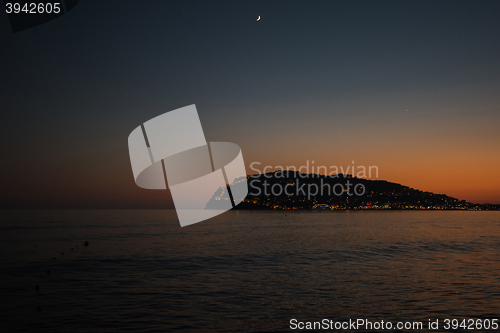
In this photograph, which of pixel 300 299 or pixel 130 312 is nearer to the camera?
pixel 130 312

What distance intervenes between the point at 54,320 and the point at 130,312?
9.28 ft

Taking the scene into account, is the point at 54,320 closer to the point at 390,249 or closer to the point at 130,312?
the point at 130,312

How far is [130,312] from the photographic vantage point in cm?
1457

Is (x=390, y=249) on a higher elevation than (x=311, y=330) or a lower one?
lower

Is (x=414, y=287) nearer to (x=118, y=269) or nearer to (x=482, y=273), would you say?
(x=482, y=273)

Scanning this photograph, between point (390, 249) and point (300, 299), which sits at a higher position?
point (300, 299)

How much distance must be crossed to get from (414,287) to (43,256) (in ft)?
107

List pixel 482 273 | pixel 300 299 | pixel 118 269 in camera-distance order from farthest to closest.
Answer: pixel 118 269
pixel 482 273
pixel 300 299

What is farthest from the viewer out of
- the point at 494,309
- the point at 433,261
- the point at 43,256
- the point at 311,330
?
the point at 43,256

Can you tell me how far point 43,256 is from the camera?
33844mm

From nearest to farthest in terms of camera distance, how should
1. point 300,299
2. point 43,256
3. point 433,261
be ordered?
point 300,299, point 433,261, point 43,256

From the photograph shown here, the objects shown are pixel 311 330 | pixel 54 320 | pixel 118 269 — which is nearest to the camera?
pixel 311 330

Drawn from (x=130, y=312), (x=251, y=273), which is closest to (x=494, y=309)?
(x=251, y=273)

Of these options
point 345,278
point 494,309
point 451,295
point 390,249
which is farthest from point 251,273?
point 390,249
